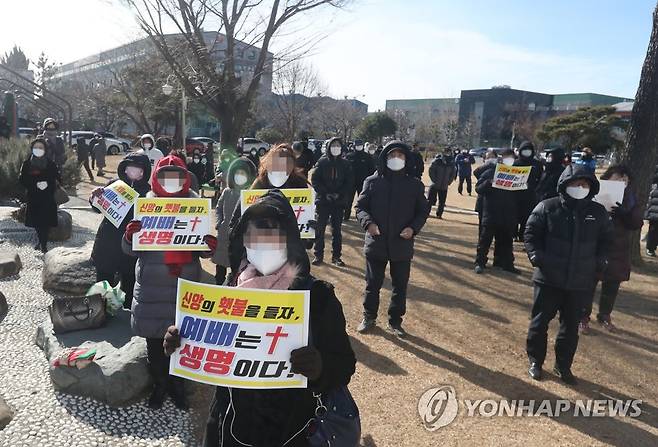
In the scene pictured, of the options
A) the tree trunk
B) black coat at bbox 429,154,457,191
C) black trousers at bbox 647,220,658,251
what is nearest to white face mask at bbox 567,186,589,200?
the tree trunk

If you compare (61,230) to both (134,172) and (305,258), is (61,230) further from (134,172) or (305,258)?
(305,258)

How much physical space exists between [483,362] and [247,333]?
136 inches

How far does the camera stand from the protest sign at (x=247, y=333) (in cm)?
192

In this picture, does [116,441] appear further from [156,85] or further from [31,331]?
[156,85]

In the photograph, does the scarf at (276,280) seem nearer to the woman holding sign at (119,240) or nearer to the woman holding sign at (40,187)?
the woman holding sign at (119,240)

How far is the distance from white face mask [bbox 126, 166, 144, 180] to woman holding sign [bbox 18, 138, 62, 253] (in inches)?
131

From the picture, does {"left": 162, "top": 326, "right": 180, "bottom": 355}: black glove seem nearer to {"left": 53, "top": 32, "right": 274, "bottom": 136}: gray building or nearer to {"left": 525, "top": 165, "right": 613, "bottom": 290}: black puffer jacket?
{"left": 525, "top": 165, "right": 613, "bottom": 290}: black puffer jacket

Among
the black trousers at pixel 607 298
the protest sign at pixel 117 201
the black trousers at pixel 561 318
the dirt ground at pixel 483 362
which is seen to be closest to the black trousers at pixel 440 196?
the dirt ground at pixel 483 362

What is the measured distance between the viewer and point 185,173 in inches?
148

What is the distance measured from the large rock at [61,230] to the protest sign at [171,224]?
227 inches

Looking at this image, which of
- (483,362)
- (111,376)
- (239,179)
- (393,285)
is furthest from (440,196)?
(111,376)

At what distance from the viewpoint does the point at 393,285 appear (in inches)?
203

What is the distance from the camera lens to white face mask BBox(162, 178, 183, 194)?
366 centimetres

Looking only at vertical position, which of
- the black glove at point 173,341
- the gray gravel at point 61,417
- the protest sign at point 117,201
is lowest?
the gray gravel at point 61,417
